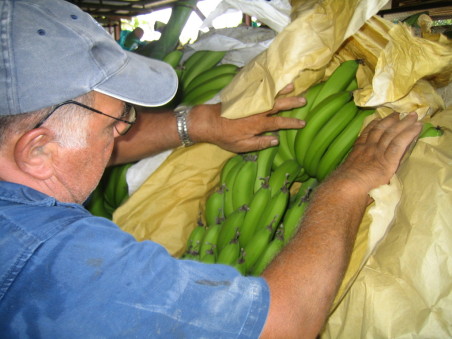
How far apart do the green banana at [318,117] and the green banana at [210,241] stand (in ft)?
1.66

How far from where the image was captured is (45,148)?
94 centimetres

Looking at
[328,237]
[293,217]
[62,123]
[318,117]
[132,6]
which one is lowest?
[132,6]

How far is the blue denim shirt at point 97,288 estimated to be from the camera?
2.54 ft

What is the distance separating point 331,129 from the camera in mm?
1532

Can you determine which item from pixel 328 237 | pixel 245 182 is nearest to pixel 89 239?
pixel 328 237

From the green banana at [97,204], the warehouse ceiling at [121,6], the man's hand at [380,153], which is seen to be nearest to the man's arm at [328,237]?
the man's hand at [380,153]

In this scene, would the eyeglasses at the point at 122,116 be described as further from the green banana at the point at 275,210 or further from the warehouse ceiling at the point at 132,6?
the warehouse ceiling at the point at 132,6

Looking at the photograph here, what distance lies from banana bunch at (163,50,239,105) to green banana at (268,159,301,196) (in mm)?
535

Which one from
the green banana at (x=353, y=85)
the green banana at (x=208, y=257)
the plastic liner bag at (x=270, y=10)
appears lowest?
the green banana at (x=208, y=257)

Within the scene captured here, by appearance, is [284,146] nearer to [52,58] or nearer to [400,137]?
[400,137]

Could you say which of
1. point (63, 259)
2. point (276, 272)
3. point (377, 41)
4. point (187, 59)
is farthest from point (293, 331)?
point (187, 59)

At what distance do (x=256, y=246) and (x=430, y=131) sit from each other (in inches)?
30.0

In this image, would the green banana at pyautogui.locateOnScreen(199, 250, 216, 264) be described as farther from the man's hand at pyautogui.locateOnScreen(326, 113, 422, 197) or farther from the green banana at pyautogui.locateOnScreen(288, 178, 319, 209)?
the man's hand at pyautogui.locateOnScreen(326, 113, 422, 197)

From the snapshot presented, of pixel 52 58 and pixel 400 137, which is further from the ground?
pixel 52 58
